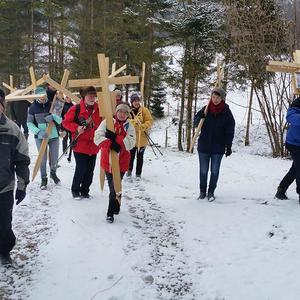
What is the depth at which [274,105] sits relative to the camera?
17.4 m

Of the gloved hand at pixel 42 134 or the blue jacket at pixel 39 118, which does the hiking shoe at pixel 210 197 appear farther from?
the gloved hand at pixel 42 134

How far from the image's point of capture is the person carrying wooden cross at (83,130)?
22.8 feet

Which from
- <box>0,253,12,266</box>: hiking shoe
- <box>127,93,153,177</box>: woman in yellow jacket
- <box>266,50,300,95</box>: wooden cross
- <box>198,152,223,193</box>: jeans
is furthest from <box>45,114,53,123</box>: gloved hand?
<box>266,50,300,95</box>: wooden cross

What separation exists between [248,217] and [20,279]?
3.58 metres

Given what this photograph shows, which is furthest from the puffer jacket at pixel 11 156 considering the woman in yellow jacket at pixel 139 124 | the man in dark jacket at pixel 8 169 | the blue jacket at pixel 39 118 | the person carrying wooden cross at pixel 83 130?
the woman in yellow jacket at pixel 139 124

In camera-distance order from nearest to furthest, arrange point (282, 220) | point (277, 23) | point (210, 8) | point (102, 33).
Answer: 1. point (282, 220)
2. point (277, 23)
3. point (210, 8)
4. point (102, 33)

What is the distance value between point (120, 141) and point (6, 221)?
2039mm

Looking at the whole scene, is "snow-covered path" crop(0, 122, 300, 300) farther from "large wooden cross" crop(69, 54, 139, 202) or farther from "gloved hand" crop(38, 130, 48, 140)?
"gloved hand" crop(38, 130, 48, 140)

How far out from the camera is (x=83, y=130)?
6945 mm

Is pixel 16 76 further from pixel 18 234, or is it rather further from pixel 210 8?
pixel 18 234

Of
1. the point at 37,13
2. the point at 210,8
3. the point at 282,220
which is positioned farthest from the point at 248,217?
the point at 37,13

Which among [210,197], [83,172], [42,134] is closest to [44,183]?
[42,134]

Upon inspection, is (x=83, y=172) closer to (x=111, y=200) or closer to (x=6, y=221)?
(x=111, y=200)

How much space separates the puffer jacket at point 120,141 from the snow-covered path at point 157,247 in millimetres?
859
